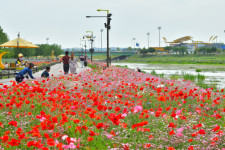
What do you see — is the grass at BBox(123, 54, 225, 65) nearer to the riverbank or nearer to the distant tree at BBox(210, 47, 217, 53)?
the riverbank

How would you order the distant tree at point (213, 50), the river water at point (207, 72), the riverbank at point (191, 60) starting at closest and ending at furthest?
the river water at point (207, 72), the riverbank at point (191, 60), the distant tree at point (213, 50)

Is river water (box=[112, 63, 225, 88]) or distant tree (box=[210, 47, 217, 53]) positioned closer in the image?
river water (box=[112, 63, 225, 88])

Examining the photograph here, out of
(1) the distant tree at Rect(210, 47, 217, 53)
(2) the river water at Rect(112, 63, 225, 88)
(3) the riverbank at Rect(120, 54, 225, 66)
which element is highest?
(1) the distant tree at Rect(210, 47, 217, 53)

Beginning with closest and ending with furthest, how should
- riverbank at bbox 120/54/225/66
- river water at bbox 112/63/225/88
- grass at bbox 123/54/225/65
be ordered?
river water at bbox 112/63/225/88, riverbank at bbox 120/54/225/66, grass at bbox 123/54/225/65

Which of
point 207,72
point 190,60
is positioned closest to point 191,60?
point 190,60

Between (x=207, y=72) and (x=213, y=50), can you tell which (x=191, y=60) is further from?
(x=207, y=72)

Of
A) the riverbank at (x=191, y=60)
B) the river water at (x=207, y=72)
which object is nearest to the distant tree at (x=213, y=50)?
the riverbank at (x=191, y=60)

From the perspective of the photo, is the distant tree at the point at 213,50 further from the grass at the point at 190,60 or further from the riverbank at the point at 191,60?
the riverbank at the point at 191,60

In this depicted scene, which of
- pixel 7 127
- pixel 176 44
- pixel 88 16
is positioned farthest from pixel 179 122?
pixel 176 44

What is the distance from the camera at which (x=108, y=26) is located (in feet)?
76.2

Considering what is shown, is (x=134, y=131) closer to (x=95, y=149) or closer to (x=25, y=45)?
(x=95, y=149)

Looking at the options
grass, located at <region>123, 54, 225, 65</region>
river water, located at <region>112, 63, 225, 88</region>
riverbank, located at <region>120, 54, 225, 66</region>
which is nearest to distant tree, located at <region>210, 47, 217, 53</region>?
grass, located at <region>123, 54, 225, 65</region>

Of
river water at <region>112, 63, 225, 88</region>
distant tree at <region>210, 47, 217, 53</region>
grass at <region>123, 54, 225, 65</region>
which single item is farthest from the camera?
distant tree at <region>210, 47, 217, 53</region>

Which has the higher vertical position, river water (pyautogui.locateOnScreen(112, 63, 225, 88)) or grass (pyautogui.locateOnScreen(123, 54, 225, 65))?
grass (pyautogui.locateOnScreen(123, 54, 225, 65))
